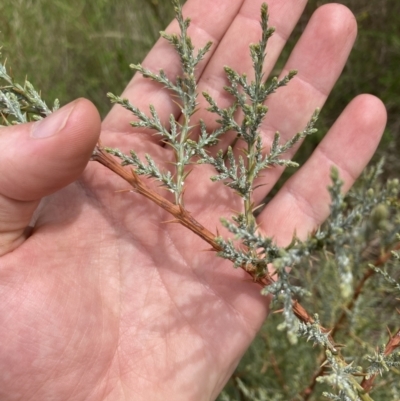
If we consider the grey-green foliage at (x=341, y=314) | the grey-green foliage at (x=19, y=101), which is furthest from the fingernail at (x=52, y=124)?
the grey-green foliage at (x=341, y=314)

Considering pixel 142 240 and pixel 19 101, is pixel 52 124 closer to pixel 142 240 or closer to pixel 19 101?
pixel 19 101

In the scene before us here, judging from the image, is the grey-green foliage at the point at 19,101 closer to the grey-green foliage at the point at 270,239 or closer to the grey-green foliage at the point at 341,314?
the grey-green foliage at the point at 270,239

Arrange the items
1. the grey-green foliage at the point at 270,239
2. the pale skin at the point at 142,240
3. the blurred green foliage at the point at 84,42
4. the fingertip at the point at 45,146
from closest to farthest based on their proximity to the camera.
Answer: the grey-green foliage at the point at 270,239 < the fingertip at the point at 45,146 < the pale skin at the point at 142,240 < the blurred green foliage at the point at 84,42

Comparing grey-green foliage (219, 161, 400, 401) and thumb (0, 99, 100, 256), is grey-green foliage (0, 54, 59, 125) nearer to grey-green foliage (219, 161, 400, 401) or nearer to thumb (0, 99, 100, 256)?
thumb (0, 99, 100, 256)

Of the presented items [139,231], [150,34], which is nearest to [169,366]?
[139,231]

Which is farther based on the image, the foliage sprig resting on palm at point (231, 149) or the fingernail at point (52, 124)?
the foliage sprig resting on palm at point (231, 149)

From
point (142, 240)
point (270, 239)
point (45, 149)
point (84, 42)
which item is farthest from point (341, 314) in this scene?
point (84, 42)

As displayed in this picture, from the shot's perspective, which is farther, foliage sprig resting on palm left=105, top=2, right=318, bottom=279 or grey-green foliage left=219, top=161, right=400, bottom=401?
foliage sprig resting on palm left=105, top=2, right=318, bottom=279

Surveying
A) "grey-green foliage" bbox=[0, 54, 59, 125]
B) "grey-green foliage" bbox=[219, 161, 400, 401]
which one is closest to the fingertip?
"grey-green foliage" bbox=[0, 54, 59, 125]
